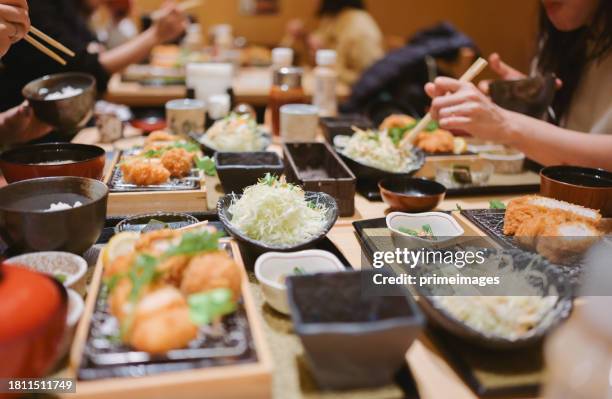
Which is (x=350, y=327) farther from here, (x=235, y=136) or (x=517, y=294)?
(x=235, y=136)

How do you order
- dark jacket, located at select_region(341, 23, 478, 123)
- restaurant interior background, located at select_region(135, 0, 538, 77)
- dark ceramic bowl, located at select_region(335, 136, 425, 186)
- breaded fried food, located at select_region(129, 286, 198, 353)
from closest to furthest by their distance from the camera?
breaded fried food, located at select_region(129, 286, 198, 353) → dark ceramic bowl, located at select_region(335, 136, 425, 186) → dark jacket, located at select_region(341, 23, 478, 123) → restaurant interior background, located at select_region(135, 0, 538, 77)

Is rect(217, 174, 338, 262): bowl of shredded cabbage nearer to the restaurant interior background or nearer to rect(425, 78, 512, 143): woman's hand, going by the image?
rect(425, 78, 512, 143): woman's hand

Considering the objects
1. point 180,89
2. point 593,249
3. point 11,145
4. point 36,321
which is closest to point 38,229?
point 36,321

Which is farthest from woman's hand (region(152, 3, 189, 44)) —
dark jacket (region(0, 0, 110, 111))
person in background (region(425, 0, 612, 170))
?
person in background (region(425, 0, 612, 170))

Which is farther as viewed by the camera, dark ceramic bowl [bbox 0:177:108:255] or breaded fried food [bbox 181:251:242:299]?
dark ceramic bowl [bbox 0:177:108:255]

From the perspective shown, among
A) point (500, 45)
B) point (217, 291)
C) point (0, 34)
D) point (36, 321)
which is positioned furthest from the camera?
point (500, 45)

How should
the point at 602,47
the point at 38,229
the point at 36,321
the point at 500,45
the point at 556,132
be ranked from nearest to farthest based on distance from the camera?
1. the point at 36,321
2. the point at 38,229
3. the point at 556,132
4. the point at 602,47
5. the point at 500,45

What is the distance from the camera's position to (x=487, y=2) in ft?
27.0

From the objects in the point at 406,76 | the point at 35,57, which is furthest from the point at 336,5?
the point at 35,57

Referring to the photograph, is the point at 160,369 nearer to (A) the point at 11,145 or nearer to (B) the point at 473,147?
(A) the point at 11,145

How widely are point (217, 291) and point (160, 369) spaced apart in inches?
8.0

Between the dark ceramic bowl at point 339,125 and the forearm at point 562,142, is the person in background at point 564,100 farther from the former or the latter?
the dark ceramic bowl at point 339,125

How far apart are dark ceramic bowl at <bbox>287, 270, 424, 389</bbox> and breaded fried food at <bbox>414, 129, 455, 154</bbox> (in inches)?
61.3

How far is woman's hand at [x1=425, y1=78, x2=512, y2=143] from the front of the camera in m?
2.09
